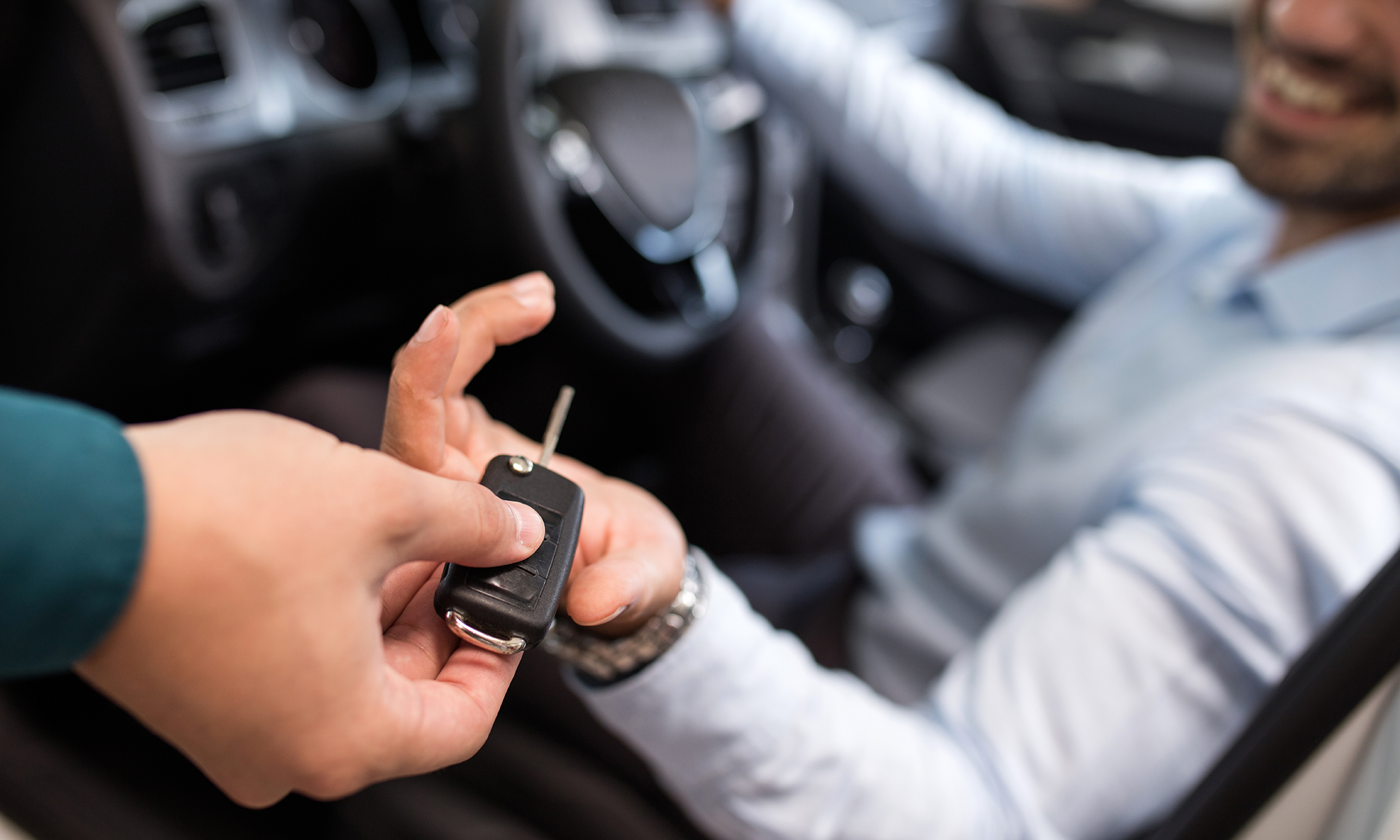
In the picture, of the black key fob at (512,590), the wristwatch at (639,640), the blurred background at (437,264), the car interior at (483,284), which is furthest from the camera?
the blurred background at (437,264)

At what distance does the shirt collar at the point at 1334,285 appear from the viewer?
2.22 feet

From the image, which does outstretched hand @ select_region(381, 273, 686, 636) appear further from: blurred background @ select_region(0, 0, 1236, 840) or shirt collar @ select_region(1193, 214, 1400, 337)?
shirt collar @ select_region(1193, 214, 1400, 337)

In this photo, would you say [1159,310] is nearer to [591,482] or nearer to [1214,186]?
[1214,186]

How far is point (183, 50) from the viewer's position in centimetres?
90

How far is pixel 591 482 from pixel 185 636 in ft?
0.78

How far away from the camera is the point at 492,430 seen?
16.6 inches

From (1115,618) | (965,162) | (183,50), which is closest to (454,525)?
(1115,618)

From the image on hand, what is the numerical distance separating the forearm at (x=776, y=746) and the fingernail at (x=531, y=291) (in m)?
0.20

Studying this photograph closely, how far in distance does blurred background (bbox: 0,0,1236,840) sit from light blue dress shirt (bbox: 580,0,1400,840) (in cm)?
14

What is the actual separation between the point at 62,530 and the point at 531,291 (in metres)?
0.23

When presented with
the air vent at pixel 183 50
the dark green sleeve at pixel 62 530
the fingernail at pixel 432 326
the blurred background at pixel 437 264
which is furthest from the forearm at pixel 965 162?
the dark green sleeve at pixel 62 530

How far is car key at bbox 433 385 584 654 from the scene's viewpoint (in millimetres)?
305

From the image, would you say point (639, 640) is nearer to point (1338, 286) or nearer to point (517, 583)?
point (517, 583)

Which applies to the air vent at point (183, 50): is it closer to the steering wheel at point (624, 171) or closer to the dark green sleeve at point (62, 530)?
the steering wheel at point (624, 171)
